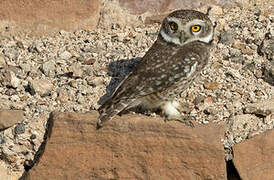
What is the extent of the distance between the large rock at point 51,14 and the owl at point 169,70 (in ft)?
Answer: 3.94

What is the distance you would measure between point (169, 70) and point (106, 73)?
0.86 metres

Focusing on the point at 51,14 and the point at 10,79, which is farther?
the point at 51,14

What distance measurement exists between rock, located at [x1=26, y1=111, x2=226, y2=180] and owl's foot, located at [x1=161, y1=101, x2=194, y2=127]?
0.09m

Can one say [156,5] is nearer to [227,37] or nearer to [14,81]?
[227,37]

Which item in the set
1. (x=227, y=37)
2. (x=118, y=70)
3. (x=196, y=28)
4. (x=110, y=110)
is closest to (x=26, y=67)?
(x=118, y=70)

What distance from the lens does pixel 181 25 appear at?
5117 millimetres

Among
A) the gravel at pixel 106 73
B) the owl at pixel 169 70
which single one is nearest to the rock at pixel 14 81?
the gravel at pixel 106 73

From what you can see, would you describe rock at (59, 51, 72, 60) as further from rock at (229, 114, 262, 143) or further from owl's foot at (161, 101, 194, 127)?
rock at (229, 114, 262, 143)

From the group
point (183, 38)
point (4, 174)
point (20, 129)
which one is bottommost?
point (4, 174)

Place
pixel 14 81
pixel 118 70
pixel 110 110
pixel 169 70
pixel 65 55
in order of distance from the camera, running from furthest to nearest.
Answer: pixel 65 55 < pixel 118 70 < pixel 14 81 < pixel 169 70 < pixel 110 110

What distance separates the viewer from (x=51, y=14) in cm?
621

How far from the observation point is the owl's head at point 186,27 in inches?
201

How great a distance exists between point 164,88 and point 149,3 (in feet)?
5.30

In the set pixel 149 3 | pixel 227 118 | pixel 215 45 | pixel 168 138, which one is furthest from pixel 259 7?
pixel 168 138
